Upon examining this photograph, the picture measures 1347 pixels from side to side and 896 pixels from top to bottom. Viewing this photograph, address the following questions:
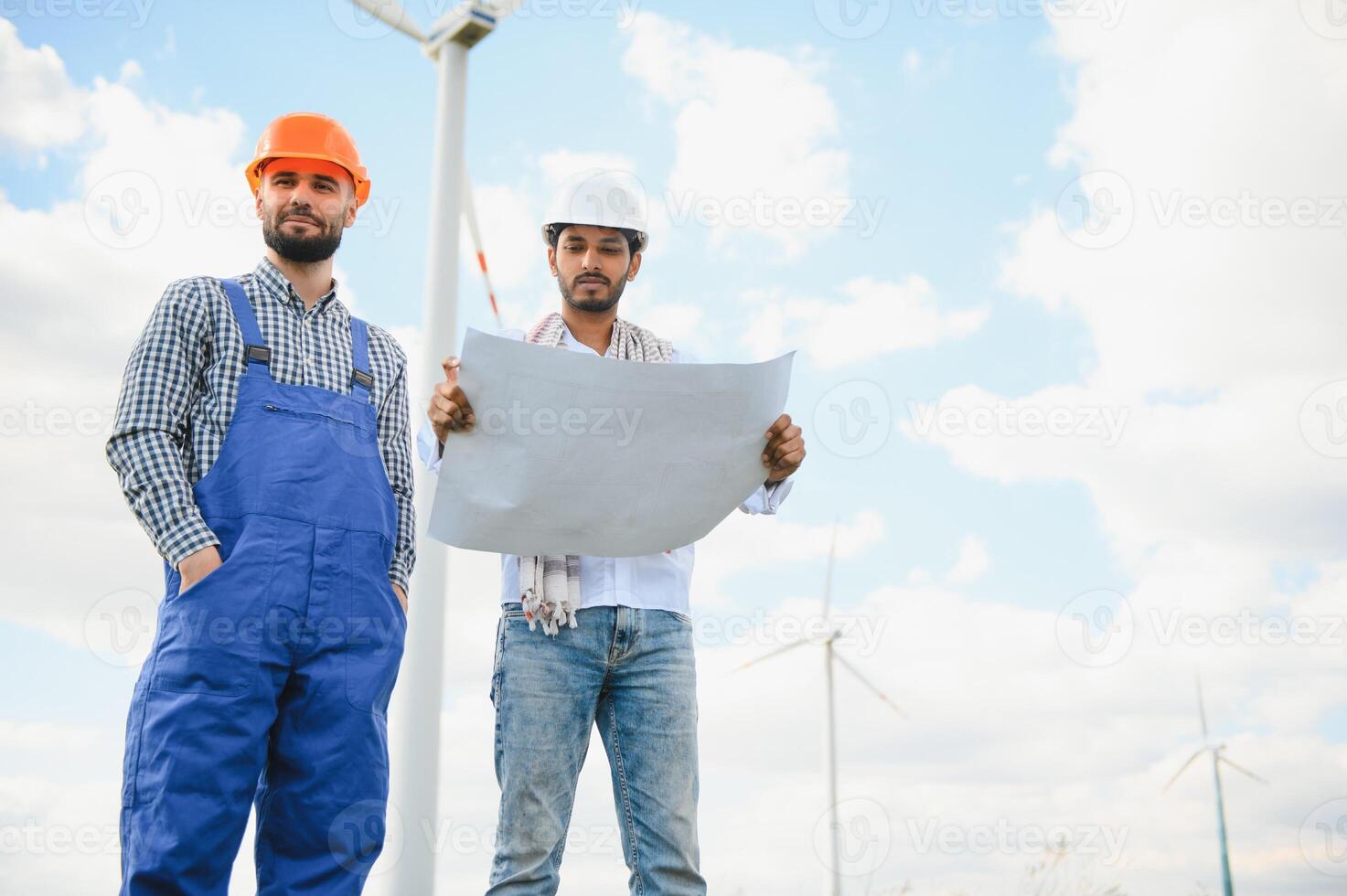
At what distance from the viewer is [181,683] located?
3.38 metres

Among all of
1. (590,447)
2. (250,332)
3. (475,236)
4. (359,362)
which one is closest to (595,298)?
(590,447)

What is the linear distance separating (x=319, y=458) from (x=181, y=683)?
0.75 metres

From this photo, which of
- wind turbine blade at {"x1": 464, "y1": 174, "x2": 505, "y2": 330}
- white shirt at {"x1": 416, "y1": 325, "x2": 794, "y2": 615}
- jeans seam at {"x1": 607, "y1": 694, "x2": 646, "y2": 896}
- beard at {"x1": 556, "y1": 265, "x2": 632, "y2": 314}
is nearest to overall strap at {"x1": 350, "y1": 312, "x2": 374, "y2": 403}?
white shirt at {"x1": 416, "y1": 325, "x2": 794, "y2": 615}

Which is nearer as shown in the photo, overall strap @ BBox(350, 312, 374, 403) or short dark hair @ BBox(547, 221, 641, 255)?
overall strap @ BBox(350, 312, 374, 403)

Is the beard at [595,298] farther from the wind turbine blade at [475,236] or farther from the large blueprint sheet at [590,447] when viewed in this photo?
the wind turbine blade at [475,236]

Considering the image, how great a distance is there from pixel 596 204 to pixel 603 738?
1.73 metres

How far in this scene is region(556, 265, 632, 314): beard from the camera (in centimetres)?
406

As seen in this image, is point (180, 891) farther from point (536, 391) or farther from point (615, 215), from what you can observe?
point (615, 215)

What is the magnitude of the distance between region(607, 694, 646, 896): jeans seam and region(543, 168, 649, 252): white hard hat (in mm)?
1567

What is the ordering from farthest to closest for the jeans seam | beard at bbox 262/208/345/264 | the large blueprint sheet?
beard at bbox 262/208/345/264 < the jeans seam < the large blueprint sheet

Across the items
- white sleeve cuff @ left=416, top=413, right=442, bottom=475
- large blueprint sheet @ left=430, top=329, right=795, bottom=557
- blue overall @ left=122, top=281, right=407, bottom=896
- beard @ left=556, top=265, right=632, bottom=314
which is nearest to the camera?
blue overall @ left=122, top=281, right=407, bottom=896

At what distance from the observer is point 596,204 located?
13.2 feet

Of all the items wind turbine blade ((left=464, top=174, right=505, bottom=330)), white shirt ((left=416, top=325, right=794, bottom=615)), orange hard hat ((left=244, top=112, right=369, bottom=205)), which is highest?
wind turbine blade ((left=464, top=174, right=505, bottom=330))

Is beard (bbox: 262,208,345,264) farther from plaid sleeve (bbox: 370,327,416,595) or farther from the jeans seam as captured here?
the jeans seam
